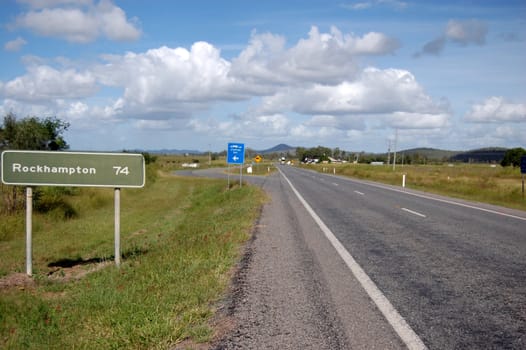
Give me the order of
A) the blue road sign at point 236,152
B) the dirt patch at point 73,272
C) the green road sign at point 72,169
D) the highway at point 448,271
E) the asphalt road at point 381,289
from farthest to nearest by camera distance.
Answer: the blue road sign at point 236,152 → the dirt patch at point 73,272 → the green road sign at point 72,169 → the highway at point 448,271 → the asphalt road at point 381,289

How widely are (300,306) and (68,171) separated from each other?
567cm

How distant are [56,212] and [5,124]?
526 cm

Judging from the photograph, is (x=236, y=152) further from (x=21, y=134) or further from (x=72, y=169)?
(x=72, y=169)

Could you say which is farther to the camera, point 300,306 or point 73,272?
point 73,272

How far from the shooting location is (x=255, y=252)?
28.1 feet

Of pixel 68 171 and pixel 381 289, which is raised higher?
pixel 68 171

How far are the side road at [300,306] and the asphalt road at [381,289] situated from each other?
0.04ft

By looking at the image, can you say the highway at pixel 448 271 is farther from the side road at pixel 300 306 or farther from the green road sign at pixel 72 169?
the green road sign at pixel 72 169

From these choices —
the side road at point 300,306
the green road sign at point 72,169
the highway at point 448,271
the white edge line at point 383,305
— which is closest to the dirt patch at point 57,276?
the green road sign at point 72,169

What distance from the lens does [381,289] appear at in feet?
19.9

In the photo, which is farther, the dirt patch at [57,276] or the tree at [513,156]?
the tree at [513,156]

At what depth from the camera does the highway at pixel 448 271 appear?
15.4ft

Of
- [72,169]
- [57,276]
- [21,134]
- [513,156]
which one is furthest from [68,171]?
[513,156]

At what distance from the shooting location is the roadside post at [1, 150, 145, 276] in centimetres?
866
